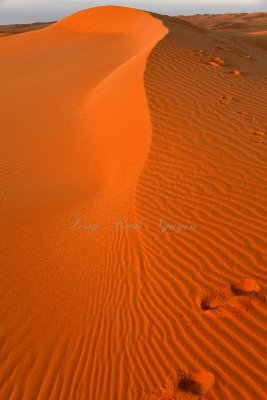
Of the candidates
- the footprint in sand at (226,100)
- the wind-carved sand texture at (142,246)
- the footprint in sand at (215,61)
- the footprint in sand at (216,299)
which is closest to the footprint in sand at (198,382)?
the wind-carved sand texture at (142,246)

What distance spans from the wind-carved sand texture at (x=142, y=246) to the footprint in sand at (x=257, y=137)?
0.04 metres

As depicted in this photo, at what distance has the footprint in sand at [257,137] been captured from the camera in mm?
5527

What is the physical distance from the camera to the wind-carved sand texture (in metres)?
2.93

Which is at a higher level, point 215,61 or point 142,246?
point 215,61

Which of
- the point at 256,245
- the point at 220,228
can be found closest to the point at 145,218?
the point at 220,228

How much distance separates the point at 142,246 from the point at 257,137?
285cm

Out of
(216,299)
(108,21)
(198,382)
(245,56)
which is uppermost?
(108,21)

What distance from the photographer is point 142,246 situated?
403cm

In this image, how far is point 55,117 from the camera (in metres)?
8.99

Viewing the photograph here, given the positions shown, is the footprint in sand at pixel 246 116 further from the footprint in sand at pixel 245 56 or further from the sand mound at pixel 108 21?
the sand mound at pixel 108 21

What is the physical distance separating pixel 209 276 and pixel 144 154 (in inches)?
97.8

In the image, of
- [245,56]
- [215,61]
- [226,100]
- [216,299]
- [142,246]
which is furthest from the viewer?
[245,56]

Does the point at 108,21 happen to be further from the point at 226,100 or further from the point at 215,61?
the point at 226,100

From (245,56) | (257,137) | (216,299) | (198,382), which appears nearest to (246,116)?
(257,137)
